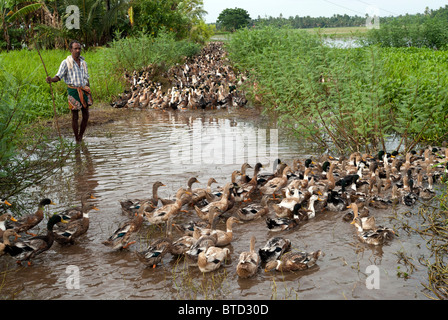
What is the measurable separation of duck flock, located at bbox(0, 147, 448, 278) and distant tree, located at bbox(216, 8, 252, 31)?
9246 cm

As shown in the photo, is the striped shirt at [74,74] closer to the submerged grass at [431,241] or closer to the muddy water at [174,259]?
the muddy water at [174,259]

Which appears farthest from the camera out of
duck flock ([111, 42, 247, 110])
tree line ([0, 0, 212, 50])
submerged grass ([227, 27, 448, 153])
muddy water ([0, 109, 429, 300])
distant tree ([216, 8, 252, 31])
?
distant tree ([216, 8, 252, 31])

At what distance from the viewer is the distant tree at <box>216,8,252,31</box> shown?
98688 mm

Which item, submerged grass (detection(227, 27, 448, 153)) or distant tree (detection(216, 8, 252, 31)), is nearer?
submerged grass (detection(227, 27, 448, 153))

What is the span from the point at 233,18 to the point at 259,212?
9840 centimetres

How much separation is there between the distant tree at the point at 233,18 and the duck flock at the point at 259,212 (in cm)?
9246

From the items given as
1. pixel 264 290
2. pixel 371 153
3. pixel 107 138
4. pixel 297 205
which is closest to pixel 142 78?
pixel 107 138

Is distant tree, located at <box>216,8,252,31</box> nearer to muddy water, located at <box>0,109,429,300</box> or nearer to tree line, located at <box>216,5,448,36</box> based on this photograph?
tree line, located at <box>216,5,448,36</box>

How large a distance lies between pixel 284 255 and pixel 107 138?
861 centimetres

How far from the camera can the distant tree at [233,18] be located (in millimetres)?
98688

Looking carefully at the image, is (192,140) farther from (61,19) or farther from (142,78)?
(61,19)

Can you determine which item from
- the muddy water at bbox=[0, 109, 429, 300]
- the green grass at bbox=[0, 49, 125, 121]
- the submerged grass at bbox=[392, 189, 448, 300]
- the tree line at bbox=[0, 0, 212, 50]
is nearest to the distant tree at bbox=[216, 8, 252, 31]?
the tree line at bbox=[0, 0, 212, 50]
